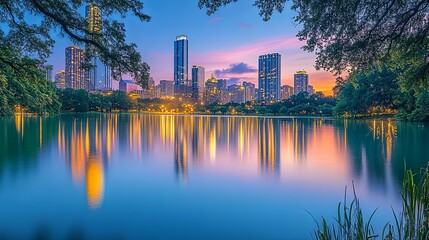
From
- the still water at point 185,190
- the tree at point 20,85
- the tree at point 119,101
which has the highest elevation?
the tree at point 119,101

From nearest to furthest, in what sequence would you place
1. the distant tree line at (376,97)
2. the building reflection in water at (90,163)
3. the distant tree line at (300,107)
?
the building reflection in water at (90,163), the distant tree line at (376,97), the distant tree line at (300,107)

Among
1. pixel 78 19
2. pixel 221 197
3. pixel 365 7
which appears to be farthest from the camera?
pixel 221 197

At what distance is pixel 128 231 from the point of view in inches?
254

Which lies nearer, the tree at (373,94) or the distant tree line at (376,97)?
the distant tree line at (376,97)

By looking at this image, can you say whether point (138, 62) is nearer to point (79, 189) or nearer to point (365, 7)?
point (79, 189)

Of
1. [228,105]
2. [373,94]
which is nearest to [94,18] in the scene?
[373,94]

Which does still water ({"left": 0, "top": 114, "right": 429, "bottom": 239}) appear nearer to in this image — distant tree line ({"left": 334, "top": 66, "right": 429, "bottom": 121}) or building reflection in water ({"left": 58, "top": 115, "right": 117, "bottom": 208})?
building reflection in water ({"left": 58, "top": 115, "right": 117, "bottom": 208})

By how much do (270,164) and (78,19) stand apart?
10415 mm

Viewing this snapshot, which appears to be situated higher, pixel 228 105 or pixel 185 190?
pixel 228 105

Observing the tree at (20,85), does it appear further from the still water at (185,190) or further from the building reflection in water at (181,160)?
the building reflection in water at (181,160)

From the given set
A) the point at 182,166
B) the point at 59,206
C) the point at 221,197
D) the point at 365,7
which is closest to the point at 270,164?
the point at 182,166

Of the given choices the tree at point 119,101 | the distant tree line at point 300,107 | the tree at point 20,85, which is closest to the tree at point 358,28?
the tree at point 20,85

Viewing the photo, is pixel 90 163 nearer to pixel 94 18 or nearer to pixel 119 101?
pixel 94 18

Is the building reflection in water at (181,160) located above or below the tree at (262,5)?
below
